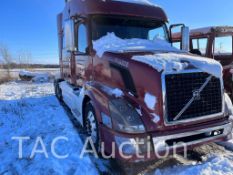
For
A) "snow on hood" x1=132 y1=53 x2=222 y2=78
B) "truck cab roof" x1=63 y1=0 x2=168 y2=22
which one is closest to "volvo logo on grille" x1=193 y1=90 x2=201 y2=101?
"snow on hood" x1=132 y1=53 x2=222 y2=78

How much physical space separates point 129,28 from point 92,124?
220 cm

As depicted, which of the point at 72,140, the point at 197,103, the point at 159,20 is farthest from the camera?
the point at 159,20

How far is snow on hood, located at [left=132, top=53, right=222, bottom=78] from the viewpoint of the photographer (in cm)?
346

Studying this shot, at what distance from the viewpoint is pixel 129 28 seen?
200 inches

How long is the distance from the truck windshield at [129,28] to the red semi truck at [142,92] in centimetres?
2

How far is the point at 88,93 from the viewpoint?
4512 millimetres

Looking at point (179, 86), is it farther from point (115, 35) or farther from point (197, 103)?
point (115, 35)

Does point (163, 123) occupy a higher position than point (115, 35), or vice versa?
point (115, 35)

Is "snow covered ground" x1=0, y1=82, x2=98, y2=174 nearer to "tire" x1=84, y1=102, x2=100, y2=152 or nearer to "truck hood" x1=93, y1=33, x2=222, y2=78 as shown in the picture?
"tire" x1=84, y1=102, x2=100, y2=152

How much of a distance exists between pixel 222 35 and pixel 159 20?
13.8 ft

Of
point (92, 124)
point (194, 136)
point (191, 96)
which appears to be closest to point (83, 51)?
point (92, 124)

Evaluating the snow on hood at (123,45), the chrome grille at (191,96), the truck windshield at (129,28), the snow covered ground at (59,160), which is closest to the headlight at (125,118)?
the chrome grille at (191,96)

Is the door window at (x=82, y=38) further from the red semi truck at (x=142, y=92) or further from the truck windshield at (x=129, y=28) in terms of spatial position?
the truck windshield at (x=129, y=28)

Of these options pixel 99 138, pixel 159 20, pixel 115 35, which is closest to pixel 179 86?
pixel 99 138
